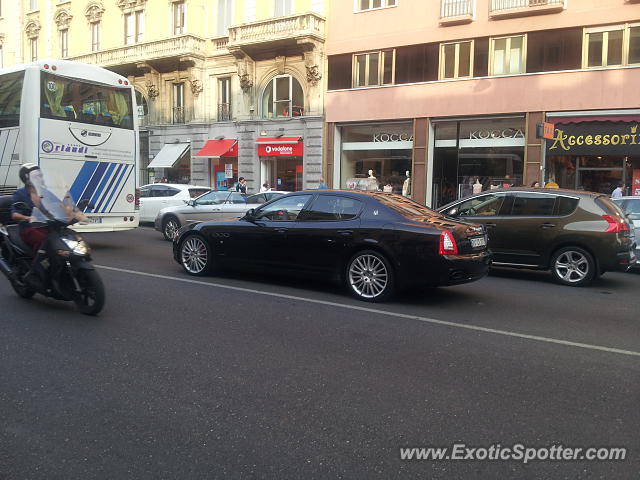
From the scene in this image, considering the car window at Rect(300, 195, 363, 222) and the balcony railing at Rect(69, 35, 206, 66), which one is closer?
the car window at Rect(300, 195, 363, 222)

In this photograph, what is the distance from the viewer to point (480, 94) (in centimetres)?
Answer: 2112

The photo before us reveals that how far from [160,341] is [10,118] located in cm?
766

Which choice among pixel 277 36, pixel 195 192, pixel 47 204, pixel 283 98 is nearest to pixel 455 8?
pixel 277 36

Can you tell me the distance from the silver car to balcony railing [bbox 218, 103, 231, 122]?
48.5ft

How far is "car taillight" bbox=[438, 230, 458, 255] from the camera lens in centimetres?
694

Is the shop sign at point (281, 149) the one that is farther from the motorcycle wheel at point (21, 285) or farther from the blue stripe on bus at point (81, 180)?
the motorcycle wheel at point (21, 285)

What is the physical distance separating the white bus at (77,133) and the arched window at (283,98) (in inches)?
566

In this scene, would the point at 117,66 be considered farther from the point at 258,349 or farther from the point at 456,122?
the point at 258,349

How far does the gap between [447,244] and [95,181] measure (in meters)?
7.71

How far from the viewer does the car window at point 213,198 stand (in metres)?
14.5

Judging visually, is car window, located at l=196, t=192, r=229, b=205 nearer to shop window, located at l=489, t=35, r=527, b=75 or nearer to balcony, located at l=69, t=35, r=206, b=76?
shop window, located at l=489, t=35, r=527, b=75

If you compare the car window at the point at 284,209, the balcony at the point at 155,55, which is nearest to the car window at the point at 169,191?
the car window at the point at 284,209

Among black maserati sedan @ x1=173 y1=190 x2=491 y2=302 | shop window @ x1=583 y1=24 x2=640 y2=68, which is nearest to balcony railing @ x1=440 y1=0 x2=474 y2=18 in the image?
shop window @ x1=583 y1=24 x2=640 y2=68

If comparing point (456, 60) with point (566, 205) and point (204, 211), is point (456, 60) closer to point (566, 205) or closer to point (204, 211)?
point (204, 211)
